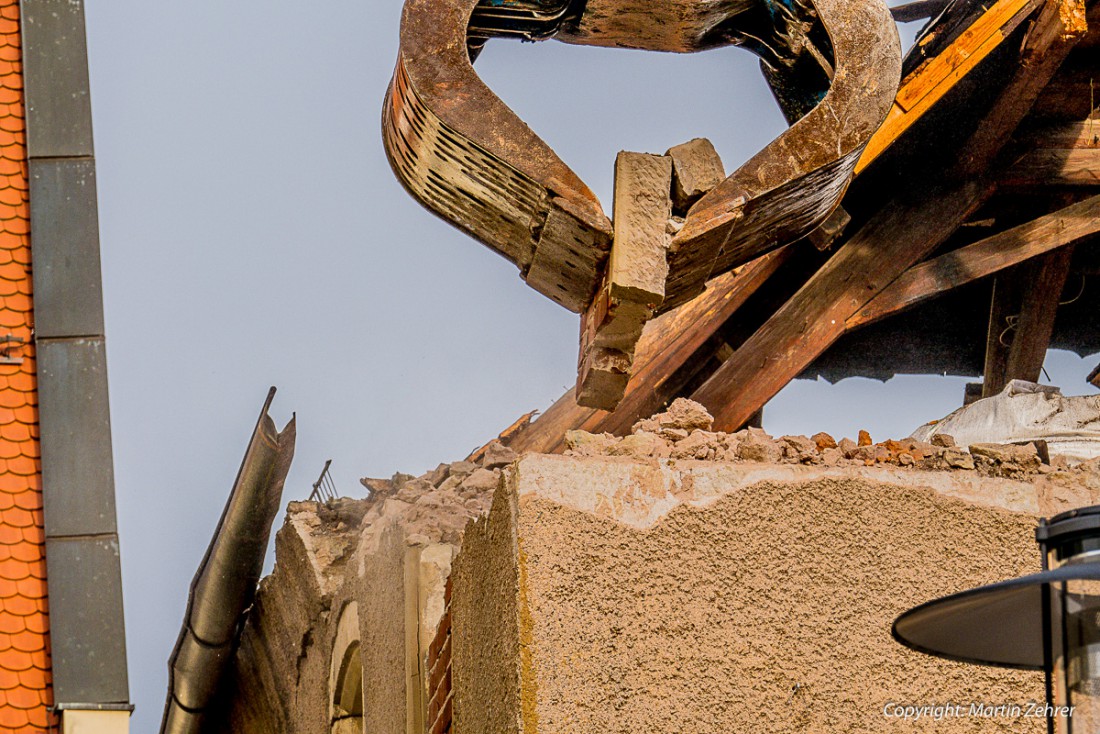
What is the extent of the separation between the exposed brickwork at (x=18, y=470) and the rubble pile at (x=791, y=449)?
1931mm

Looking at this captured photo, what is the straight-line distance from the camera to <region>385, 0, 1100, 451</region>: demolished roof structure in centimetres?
504

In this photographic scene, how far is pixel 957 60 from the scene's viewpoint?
506cm

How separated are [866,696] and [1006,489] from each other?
565 mm

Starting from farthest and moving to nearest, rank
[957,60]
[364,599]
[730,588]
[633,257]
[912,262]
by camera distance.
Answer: [912,262], [957,60], [364,599], [633,257], [730,588]

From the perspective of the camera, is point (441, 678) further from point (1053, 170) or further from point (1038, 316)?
point (1053, 170)

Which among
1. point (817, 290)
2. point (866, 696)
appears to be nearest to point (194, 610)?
point (817, 290)

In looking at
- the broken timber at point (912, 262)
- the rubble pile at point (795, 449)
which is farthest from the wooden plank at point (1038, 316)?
the rubble pile at point (795, 449)

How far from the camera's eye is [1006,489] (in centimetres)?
325

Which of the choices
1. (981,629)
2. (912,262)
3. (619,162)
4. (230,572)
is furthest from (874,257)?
(981,629)

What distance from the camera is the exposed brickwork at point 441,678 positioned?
3680 millimetres

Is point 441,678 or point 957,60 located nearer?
point 441,678

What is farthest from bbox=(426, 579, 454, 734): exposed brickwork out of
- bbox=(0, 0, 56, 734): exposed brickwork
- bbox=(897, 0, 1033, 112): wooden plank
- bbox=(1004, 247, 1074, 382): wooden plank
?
bbox=(1004, 247, 1074, 382): wooden plank

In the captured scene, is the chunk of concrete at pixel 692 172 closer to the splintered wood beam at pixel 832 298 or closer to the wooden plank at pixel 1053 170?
the splintered wood beam at pixel 832 298

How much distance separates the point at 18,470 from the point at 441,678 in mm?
1575
